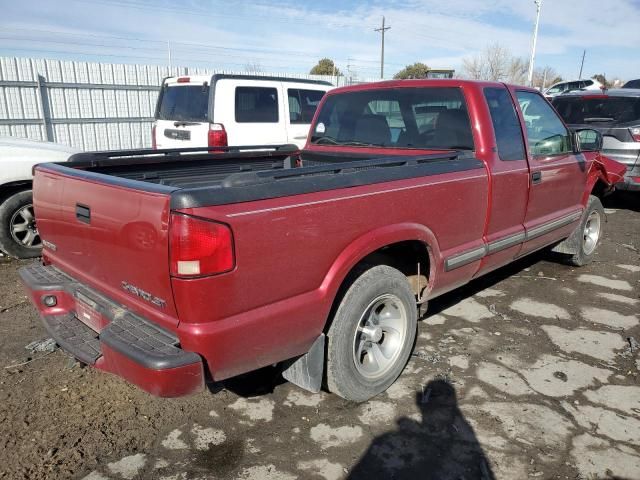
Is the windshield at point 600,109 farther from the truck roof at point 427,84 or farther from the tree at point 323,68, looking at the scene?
the tree at point 323,68

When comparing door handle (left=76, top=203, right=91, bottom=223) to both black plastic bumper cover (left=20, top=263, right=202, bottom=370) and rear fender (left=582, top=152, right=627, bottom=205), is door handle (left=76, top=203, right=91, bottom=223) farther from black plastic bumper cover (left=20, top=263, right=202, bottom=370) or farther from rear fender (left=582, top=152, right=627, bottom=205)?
rear fender (left=582, top=152, right=627, bottom=205)

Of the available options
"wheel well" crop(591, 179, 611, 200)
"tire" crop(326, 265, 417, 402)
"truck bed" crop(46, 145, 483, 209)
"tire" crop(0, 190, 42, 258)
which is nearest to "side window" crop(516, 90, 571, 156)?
"truck bed" crop(46, 145, 483, 209)

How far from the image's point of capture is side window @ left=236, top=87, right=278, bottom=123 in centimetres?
747

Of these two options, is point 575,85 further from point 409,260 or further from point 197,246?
point 197,246

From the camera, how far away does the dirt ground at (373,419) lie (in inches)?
96.0

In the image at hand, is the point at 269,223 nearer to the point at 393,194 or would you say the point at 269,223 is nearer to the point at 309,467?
the point at 393,194

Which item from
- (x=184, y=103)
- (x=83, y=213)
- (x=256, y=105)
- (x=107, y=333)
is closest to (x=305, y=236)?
(x=107, y=333)

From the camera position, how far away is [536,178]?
3992mm

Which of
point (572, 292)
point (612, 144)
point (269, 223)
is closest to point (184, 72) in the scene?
point (612, 144)

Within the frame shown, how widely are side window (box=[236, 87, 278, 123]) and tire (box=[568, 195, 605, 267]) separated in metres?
4.86

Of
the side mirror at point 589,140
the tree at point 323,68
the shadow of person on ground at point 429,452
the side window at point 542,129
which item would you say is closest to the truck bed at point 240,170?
the side window at point 542,129

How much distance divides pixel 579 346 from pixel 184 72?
42.5 feet

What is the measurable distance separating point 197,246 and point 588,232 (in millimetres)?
5127

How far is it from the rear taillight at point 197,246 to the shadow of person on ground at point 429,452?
1273mm
